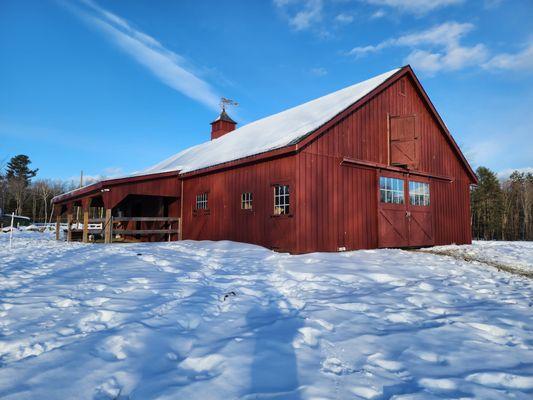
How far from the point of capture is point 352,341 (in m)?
3.14

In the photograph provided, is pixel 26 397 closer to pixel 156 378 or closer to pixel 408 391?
pixel 156 378

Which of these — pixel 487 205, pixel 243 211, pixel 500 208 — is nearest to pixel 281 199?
pixel 243 211

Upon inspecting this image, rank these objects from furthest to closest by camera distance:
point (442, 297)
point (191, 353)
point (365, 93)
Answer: point (365, 93), point (442, 297), point (191, 353)

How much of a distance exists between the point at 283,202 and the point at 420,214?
18.0ft

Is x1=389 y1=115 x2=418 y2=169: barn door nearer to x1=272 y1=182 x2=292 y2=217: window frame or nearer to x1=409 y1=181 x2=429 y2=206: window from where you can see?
x1=409 y1=181 x2=429 y2=206: window

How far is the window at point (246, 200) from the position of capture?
1095cm

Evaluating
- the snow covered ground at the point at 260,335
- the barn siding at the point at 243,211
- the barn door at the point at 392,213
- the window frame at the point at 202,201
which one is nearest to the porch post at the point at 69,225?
the barn siding at the point at 243,211

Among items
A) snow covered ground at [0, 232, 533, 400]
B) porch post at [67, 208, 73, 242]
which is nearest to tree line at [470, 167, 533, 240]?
snow covered ground at [0, 232, 533, 400]

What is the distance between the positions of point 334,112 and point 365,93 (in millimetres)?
1520

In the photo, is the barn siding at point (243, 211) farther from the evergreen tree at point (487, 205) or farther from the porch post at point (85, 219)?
the evergreen tree at point (487, 205)

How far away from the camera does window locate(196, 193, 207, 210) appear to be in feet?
42.8

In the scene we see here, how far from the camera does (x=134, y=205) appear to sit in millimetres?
17797

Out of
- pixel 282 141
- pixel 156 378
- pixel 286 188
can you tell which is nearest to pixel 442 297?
pixel 156 378

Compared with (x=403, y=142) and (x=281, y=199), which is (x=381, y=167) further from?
(x=281, y=199)
